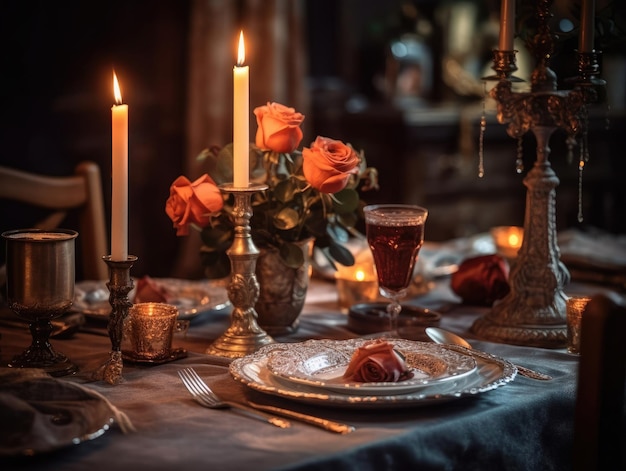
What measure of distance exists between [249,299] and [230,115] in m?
2.60

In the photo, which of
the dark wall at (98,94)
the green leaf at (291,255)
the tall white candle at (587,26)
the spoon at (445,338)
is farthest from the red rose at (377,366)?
the dark wall at (98,94)

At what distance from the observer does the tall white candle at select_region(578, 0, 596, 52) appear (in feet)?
4.87

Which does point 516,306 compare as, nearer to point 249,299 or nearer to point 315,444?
point 249,299

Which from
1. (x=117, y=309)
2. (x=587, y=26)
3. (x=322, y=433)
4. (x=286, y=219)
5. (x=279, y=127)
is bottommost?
(x=322, y=433)

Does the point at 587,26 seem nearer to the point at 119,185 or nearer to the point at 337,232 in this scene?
the point at 337,232

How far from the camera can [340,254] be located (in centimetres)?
158

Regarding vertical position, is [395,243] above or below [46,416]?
above

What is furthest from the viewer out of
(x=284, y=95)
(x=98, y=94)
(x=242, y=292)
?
(x=284, y=95)

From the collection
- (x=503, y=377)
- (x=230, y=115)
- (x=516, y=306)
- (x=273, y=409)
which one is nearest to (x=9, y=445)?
(x=273, y=409)

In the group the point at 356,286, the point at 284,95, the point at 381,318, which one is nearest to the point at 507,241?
the point at 356,286

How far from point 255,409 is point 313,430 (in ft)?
0.33

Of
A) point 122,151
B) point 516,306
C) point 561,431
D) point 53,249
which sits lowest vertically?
point 561,431

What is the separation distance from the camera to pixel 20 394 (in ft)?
3.55

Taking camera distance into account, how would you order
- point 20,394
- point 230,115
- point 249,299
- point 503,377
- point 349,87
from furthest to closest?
1. point 349,87
2. point 230,115
3. point 249,299
4. point 503,377
5. point 20,394
